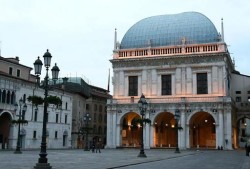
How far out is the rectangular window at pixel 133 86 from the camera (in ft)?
253

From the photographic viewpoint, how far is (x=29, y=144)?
Result: 227 ft

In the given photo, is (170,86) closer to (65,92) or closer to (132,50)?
(132,50)

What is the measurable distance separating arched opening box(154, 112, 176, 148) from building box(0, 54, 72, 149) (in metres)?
19.4

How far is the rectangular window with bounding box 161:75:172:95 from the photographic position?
74.5 metres

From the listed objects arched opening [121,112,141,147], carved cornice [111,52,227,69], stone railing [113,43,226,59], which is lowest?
arched opening [121,112,141,147]

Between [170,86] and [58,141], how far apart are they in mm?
24891

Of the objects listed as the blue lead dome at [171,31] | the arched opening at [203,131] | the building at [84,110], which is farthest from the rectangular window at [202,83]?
the building at [84,110]

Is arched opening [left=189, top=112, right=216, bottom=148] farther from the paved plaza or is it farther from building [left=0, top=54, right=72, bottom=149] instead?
the paved plaza

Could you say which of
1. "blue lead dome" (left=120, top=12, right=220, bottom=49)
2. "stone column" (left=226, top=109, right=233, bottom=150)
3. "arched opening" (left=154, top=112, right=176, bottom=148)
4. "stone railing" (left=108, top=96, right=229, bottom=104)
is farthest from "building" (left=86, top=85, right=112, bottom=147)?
"stone column" (left=226, top=109, right=233, bottom=150)

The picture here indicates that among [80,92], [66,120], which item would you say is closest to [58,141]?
[66,120]

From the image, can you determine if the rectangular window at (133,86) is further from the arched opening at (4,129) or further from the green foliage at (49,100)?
the green foliage at (49,100)

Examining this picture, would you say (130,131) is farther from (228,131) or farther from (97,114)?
(97,114)

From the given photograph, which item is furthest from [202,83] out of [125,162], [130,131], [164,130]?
[125,162]

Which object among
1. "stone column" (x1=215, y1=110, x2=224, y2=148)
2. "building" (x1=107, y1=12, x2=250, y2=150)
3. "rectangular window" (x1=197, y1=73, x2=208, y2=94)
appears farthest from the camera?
"rectangular window" (x1=197, y1=73, x2=208, y2=94)
